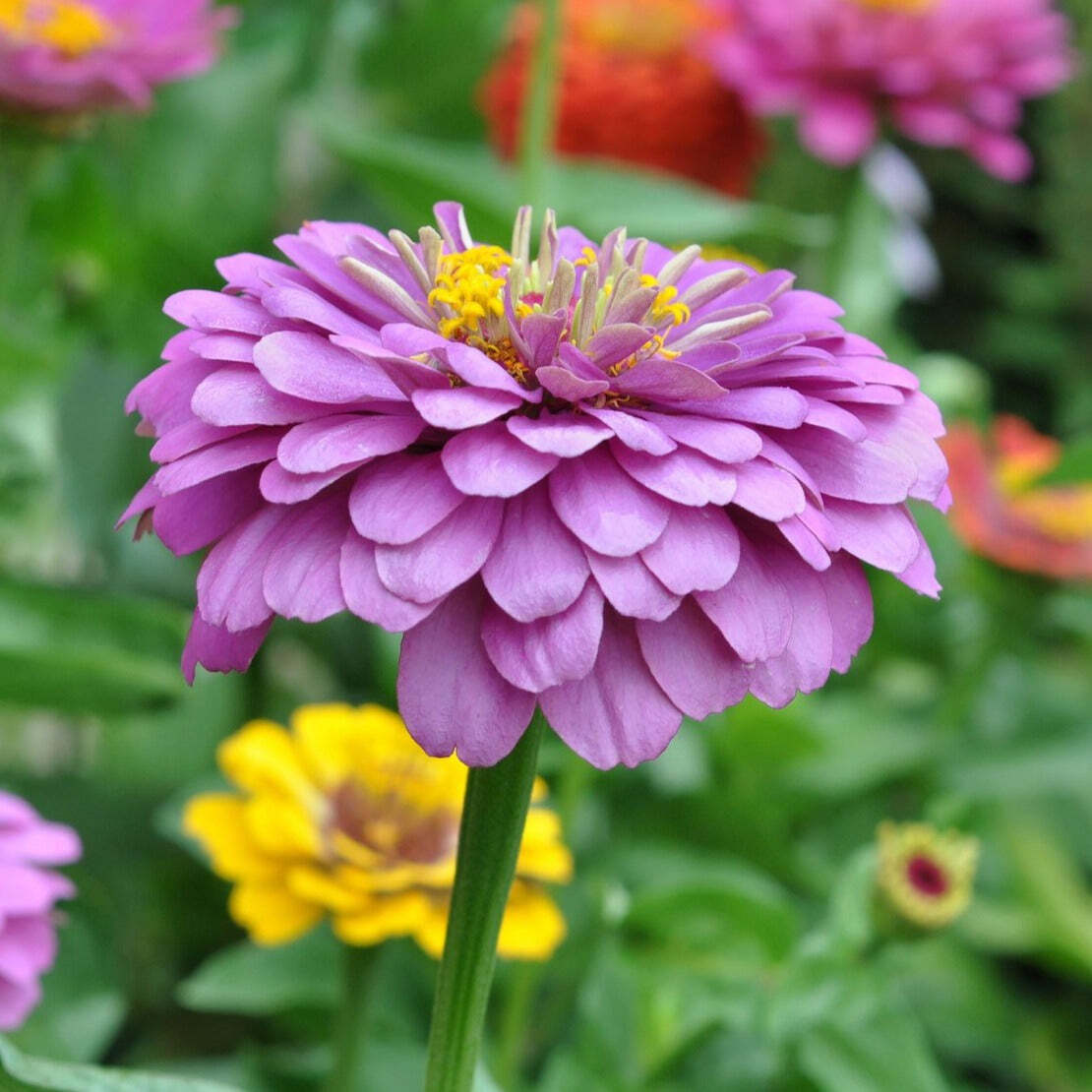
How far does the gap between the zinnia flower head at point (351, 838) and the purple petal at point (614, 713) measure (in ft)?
0.66

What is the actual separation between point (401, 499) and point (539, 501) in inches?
1.0

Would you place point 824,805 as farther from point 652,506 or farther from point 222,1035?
point 652,506

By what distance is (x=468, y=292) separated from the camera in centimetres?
30

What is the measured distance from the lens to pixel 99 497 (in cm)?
81

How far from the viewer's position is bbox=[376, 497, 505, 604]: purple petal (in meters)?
0.24

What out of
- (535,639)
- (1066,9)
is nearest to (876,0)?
(535,639)

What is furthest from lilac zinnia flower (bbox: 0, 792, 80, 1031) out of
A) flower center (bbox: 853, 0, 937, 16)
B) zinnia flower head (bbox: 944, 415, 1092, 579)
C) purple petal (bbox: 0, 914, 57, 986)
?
flower center (bbox: 853, 0, 937, 16)

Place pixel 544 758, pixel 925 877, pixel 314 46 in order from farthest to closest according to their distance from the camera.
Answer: pixel 314 46 → pixel 544 758 → pixel 925 877

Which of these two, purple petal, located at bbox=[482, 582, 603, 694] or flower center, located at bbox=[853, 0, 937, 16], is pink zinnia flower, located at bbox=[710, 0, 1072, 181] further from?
purple petal, located at bbox=[482, 582, 603, 694]

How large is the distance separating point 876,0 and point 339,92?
485 millimetres

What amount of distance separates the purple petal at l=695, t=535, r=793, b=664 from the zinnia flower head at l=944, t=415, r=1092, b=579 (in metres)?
0.48

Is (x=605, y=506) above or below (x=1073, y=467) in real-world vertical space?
above

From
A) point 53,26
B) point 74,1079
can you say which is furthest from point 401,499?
point 53,26

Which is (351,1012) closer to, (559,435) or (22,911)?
(22,911)
